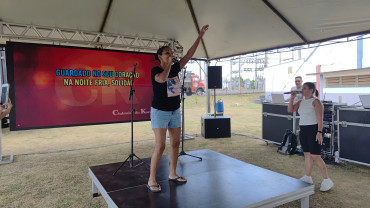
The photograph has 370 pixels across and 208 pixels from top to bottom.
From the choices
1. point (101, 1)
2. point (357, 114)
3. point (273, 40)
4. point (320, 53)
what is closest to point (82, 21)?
point (101, 1)

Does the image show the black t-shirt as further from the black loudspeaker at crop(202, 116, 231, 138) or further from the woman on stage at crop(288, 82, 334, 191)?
the black loudspeaker at crop(202, 116, 231, 138)

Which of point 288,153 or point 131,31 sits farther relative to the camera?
point 131,31

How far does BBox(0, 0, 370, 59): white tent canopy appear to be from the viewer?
4.16 meters

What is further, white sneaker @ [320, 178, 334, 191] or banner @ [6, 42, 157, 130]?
banner @ [6, 42, 157, 130]

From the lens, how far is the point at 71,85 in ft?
16.6

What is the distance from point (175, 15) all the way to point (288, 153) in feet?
12.5

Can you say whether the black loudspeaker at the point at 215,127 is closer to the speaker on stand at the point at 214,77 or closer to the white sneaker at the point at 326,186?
the speaker on stand at the point at 214,77

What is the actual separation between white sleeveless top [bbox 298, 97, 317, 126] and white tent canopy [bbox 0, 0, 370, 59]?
1990mm

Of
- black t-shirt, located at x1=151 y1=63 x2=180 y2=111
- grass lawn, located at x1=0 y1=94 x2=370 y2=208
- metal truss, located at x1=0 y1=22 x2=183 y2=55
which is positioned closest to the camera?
black t-shirt, located at x1=151 y1=63 x2=180 y2=111

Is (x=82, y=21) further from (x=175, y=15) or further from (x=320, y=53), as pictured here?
(x=320, y=53)

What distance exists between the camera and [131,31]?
557cm

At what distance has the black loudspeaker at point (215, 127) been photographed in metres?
6.57

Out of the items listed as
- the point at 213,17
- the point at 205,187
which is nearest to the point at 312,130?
the point at 205,187

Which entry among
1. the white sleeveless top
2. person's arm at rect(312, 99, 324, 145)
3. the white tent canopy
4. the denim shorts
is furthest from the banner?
person's arm at rect(312, 99, 324, 145)
